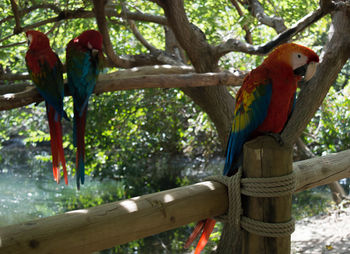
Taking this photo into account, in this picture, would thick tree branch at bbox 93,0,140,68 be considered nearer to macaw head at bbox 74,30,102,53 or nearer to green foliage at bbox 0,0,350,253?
green foliage at bbox 0,0,350,253

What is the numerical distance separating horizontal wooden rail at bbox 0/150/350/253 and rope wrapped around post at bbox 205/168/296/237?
0.11 ft

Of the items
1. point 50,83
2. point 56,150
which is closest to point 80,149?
point 56,150

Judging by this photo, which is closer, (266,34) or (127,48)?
(127,48)

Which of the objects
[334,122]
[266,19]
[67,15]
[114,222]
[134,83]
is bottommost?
[334,122]

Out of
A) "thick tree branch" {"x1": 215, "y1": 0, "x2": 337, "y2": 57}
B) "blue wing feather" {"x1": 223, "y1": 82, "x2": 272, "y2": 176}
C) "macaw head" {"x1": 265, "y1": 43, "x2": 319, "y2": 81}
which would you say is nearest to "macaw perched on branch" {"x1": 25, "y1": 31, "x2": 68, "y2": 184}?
"blue wing feather" {"x1": 223, "y1": 82, "x2": 272, "y2": 176}

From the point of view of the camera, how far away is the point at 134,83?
186 cm

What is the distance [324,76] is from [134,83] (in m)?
1.27

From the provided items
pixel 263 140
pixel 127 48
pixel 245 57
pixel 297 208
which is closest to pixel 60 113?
pixel 263 140

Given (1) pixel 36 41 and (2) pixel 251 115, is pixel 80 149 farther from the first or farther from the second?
(2) pixel 251 115

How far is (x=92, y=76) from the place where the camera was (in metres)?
1.83

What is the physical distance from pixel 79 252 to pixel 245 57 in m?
4.01

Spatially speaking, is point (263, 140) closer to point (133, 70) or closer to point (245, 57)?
point (133, 70)

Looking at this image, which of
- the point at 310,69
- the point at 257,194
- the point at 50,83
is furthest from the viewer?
the point at 50,83

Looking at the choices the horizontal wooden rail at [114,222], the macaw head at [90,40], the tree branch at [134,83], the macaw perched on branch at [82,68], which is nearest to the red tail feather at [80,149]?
the macaw perched on branch at [82,68]
